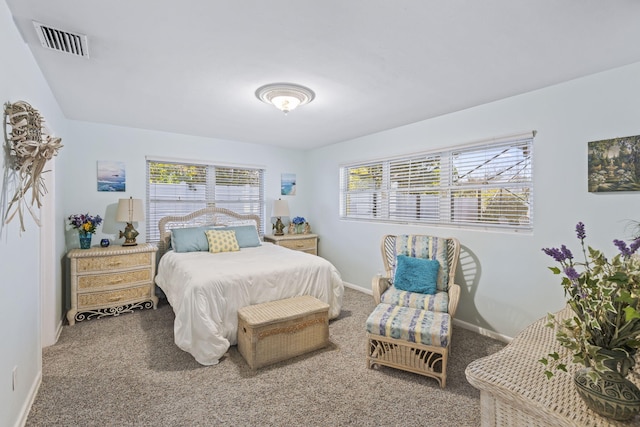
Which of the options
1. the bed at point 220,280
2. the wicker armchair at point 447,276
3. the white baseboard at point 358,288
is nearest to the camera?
the bed at point 220,280

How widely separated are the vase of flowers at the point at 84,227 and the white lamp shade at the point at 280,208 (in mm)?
2469

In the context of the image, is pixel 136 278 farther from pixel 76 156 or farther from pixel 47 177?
pixel 76 156

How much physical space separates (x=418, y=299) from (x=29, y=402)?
2.99 m

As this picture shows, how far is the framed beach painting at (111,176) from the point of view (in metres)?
3.94

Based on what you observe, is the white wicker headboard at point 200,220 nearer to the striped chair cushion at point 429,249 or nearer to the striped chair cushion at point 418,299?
the striped chair cushion at point 429,249

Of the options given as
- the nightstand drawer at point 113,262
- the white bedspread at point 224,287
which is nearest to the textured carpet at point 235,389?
the white bedspread at point 224,287

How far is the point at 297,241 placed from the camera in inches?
201

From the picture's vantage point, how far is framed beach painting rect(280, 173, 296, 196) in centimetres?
549

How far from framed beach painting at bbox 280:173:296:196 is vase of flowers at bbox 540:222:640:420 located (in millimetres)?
4854

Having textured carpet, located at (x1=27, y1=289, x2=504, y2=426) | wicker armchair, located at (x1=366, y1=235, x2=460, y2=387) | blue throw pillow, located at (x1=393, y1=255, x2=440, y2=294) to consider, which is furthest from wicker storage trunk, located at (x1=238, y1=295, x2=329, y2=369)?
blue throw pillow, located at (x1=393, y1=255, x2=440, y2=294)

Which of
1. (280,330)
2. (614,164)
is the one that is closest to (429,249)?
(614,164)

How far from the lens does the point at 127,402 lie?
2039 mm

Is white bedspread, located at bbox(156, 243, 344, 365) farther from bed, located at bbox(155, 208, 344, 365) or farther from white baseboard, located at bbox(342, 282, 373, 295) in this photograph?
white baseboard, located at bbox(342, 282, 373, 295)

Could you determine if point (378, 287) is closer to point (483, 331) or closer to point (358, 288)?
point (483, 331)
